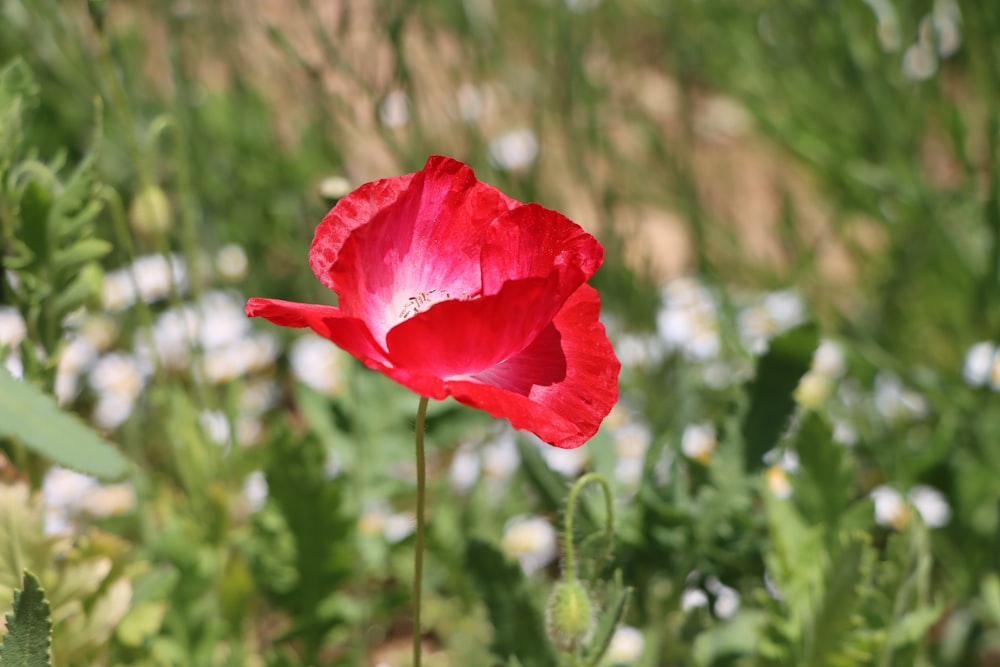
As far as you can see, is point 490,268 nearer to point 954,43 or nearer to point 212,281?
point 212,281

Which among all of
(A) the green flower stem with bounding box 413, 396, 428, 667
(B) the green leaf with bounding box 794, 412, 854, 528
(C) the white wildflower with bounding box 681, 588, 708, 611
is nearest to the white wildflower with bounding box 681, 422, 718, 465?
(C) the white wildflower with bounding box 681, 588, 708, 611

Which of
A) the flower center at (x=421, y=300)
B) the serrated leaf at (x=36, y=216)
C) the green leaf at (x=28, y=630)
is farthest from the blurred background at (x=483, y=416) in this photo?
the flower center at (x=421, y=300)

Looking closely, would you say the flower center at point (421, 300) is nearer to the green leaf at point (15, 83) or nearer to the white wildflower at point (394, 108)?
the green leaf at point (15, 83)

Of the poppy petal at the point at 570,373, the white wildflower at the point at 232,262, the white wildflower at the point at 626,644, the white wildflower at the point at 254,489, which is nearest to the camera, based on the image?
the poppy petal at the point at 570,373

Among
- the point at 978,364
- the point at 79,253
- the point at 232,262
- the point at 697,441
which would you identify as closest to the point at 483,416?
the point at 697,441

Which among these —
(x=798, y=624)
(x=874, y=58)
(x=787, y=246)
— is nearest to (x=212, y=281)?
(x=787, y=246)

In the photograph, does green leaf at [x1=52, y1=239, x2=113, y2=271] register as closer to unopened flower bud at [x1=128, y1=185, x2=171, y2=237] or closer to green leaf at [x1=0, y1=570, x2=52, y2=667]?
unopened flower bud at [x1=128, y1=185, x2=171, y2=237]
